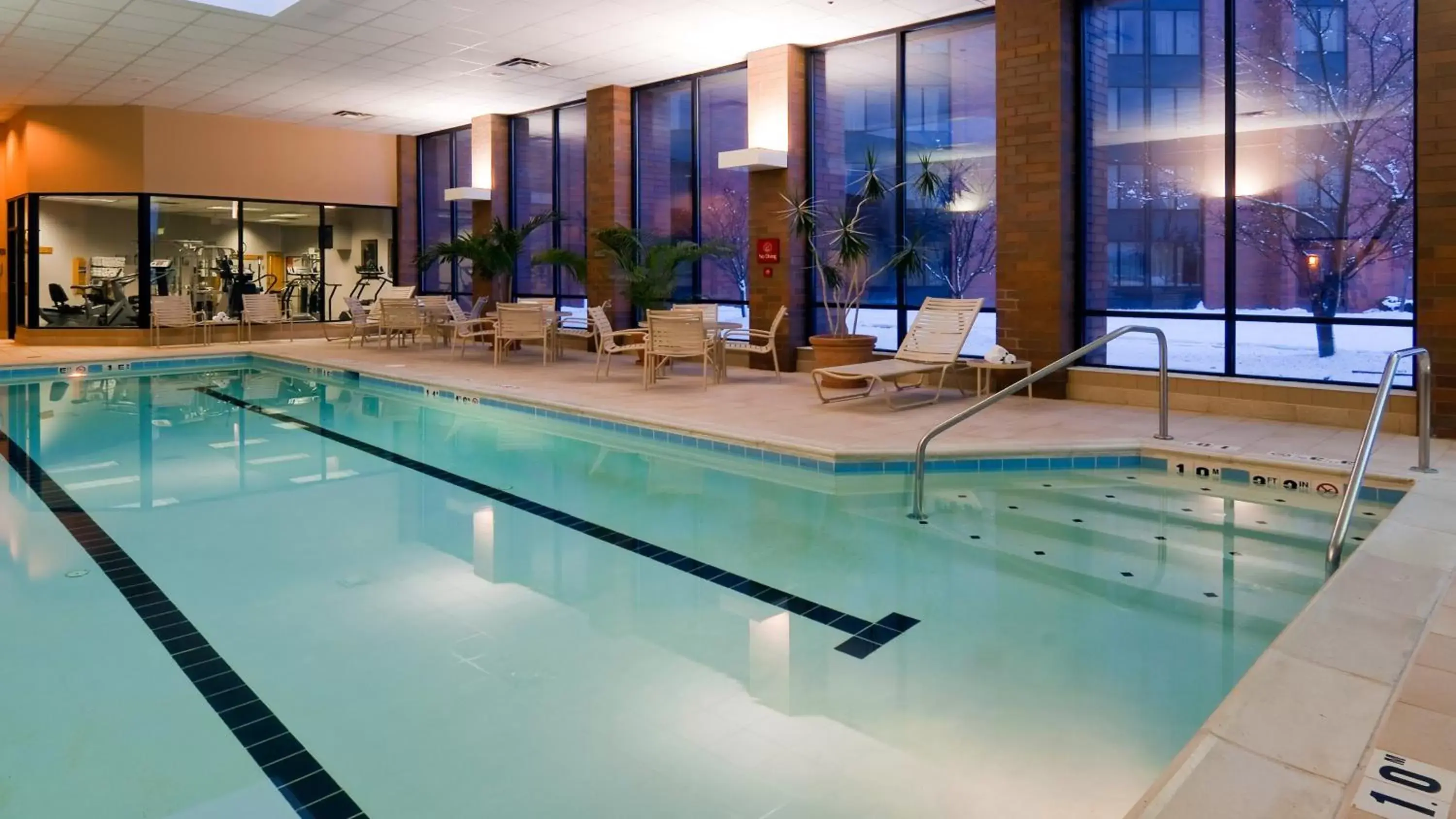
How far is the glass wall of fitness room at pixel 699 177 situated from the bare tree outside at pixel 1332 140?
536cm

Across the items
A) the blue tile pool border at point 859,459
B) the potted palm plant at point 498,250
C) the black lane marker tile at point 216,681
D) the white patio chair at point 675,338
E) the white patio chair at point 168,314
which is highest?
the potted palm plant at point 498,250

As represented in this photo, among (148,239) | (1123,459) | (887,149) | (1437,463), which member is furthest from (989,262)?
(148,239)

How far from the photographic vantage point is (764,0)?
888cm

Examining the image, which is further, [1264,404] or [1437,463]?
[1264,404]

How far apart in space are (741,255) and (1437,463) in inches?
299

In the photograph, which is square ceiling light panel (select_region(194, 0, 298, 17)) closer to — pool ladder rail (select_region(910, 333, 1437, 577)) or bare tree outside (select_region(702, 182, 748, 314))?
bare tree outside (select_region(702, 182, 748, 314))

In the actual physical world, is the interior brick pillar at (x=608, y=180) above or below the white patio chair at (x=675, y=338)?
above

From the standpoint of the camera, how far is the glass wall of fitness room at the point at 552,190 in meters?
14.2

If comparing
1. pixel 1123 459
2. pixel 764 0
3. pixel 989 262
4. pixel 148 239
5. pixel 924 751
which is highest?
pixel 764 0

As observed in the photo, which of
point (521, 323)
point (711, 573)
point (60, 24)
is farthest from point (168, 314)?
point (711, 573)

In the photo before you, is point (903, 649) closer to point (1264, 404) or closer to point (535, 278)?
point (1264, 404)

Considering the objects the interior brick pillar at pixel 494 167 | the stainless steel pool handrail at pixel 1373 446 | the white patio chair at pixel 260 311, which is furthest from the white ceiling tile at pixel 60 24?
the stainless steel pool handrail at pixel 1373 446

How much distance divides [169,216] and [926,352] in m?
12.3

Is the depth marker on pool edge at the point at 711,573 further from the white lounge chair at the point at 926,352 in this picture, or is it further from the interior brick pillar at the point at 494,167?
the interior brick pillar at the point at 494,167
